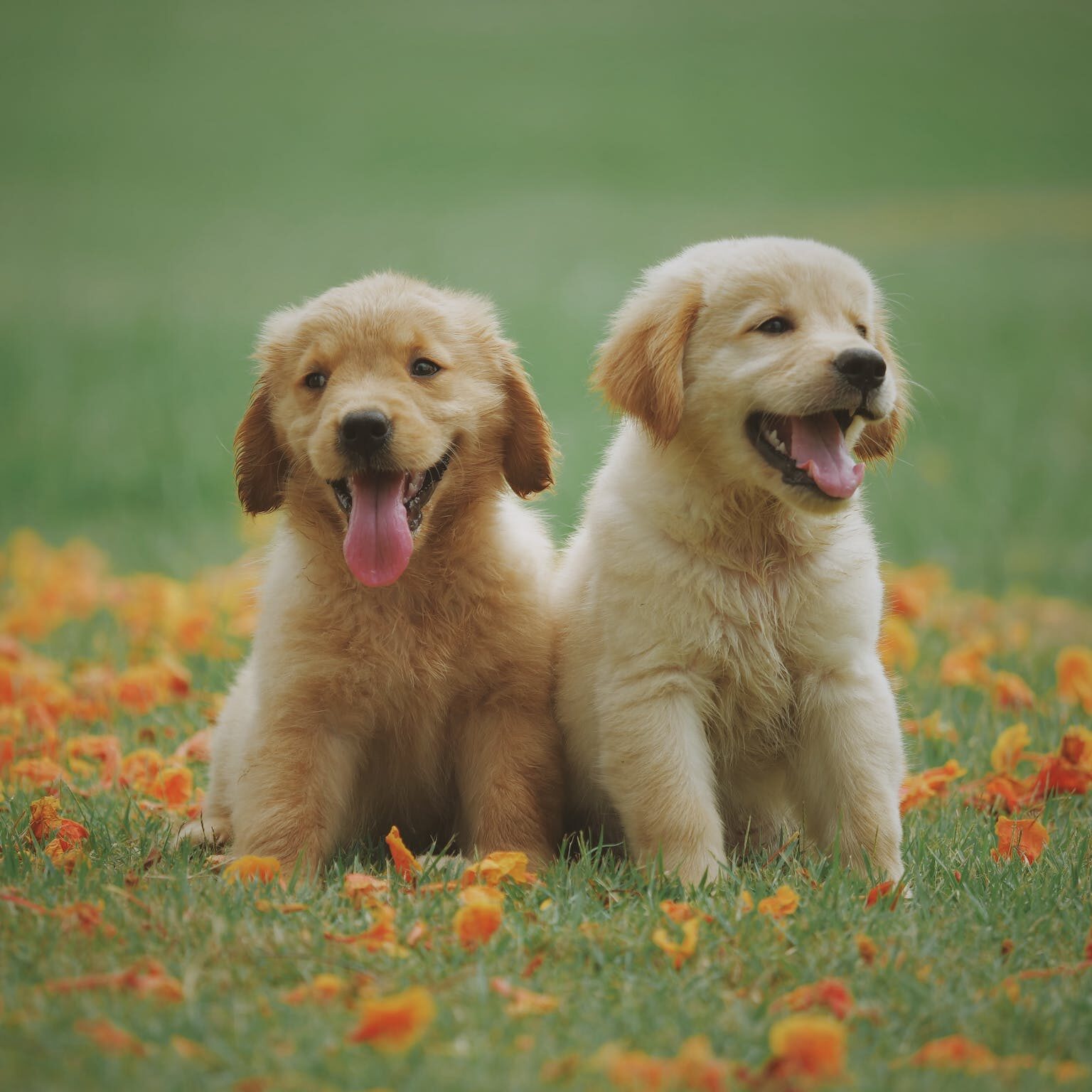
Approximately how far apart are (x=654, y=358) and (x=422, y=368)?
606 mm

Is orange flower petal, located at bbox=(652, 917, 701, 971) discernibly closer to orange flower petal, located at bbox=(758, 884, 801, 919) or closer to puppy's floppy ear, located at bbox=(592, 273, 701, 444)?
orange flower petal, located at bbox=(758, 884, 801, 919)

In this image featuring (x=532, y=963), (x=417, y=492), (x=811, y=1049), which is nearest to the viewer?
(x=811, y=1049)

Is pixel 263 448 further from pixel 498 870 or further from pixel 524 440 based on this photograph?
pixel 498 870

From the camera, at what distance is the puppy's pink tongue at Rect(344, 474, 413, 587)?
329 cm

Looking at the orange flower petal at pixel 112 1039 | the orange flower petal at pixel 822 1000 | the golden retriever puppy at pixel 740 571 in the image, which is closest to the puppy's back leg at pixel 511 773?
the golden retriever puppy at pixel 740 571

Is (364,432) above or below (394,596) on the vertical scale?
above

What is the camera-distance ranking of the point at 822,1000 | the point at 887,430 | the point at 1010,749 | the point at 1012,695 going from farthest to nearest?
the point at 1012,695 < the point at 1010,749 < the point at 887,430 < the point at 822,1000

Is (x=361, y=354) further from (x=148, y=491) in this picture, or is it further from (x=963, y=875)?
(x=148, y=491)

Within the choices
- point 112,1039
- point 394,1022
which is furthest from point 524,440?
point 112,1039

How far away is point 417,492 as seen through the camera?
11.3 ft

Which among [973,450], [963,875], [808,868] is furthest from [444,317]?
[973,450]

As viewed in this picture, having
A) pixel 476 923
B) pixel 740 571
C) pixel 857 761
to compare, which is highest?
pixel 740 571

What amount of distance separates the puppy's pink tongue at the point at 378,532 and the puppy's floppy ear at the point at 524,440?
374 mm

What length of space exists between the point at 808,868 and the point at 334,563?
4.51 ft
